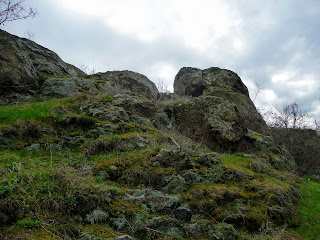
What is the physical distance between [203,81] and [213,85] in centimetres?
162

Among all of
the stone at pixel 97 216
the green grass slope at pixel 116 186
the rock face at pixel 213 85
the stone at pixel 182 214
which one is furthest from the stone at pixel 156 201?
the rock face at pixel 213 85

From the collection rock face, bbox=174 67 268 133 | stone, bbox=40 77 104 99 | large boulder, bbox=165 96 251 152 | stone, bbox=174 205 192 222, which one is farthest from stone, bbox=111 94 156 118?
rock face, bbox=174 67 268 133

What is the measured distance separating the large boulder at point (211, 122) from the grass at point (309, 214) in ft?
16.5

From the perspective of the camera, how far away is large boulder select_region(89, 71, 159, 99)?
22994mm

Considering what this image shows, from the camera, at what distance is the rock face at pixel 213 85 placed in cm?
2623

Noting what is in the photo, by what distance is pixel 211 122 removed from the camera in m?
15.3

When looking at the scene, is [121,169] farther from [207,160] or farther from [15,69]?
[15,69]

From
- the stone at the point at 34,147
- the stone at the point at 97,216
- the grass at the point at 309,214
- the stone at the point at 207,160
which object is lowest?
the grass at the point at 309,214

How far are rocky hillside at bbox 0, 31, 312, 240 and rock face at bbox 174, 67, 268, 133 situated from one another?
9.60m

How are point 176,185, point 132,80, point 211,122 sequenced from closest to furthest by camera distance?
Result: point 176,185 → point 211,122 → point 132,80

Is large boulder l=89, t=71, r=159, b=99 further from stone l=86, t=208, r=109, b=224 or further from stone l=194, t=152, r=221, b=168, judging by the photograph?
stone l=86, t=208, r=109, b=224

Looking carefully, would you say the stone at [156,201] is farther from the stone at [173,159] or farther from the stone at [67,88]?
the stone at [67,88]

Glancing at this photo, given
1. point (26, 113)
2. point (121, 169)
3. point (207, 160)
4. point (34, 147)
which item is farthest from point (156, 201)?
point (26, 113)

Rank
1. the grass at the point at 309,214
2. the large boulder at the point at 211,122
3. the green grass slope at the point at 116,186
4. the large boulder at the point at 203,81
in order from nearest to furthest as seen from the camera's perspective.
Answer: the green grass slope at the point at 116,186, the grass at the point at 309,214, the large boulder at the point at 211,122, the large boulder at the point at 203,81
